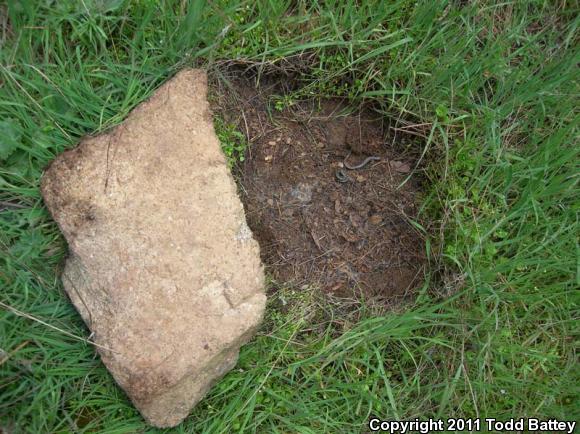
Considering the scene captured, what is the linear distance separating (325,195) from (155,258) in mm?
842

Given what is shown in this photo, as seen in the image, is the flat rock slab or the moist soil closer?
the flat rock slab

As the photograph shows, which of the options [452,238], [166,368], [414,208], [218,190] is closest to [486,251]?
[452,238]

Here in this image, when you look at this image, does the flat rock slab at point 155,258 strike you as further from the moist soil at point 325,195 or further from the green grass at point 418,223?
the moist soil at point 325,195

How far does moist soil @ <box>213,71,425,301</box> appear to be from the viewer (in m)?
2.23

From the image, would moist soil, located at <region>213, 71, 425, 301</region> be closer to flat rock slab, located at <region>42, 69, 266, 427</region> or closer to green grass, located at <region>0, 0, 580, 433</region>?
green grass, located at <region>0, 0, 580, 433</region>

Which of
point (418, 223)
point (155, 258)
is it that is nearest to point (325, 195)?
point (418, 223)

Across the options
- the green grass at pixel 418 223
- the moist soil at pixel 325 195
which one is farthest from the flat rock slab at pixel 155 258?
the moist soil at pixel 325 195

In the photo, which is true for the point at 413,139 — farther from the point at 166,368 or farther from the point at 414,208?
the point at 166,368

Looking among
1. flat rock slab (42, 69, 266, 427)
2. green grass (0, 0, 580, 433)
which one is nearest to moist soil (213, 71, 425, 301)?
green grass (0, 0, 580, 433)

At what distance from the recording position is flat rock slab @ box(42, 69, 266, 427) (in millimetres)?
1913

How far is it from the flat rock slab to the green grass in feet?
0.43

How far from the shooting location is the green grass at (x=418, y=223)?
1.97m

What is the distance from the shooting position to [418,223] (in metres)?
2.29

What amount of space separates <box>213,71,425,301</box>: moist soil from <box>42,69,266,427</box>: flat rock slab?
256mm
